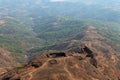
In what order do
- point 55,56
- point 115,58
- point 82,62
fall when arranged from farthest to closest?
point 115,58 < point 55,56 < point 82,62

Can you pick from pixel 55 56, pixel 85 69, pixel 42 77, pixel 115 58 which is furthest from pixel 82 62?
pixel 115 58

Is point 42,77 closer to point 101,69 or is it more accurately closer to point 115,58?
point 101,69

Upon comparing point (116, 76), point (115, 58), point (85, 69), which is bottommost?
point (115, 58)

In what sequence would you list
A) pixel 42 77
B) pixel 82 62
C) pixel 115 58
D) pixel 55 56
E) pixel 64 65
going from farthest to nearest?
pixel 115 58, pixel 55 56, pixel 82 62, pixel 64 65, pixel 42 77

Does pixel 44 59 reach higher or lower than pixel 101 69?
higher

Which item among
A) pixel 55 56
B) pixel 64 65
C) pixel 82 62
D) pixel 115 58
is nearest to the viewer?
pixel 64 65

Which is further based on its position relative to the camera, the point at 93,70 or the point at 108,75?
the point at 108,75

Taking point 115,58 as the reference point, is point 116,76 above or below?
above

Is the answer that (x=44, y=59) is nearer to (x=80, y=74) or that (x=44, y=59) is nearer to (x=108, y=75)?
(x=80, y=74)

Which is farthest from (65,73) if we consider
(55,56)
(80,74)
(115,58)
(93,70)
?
(115,58)
